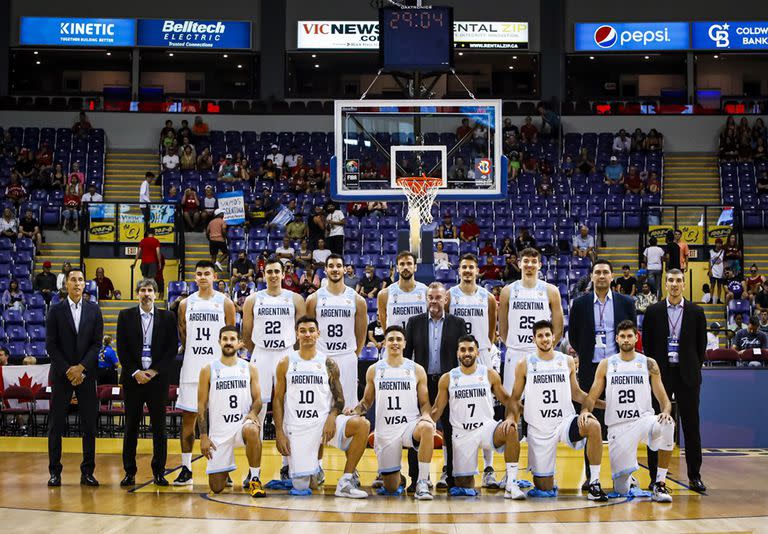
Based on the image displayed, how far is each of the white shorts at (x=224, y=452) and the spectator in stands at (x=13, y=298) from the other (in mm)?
11283

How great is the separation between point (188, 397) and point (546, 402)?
3.31 metres

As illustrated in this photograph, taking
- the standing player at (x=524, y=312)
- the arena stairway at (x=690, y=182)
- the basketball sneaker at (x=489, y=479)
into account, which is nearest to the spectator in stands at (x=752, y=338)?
the standing player at (x=524, y=312)

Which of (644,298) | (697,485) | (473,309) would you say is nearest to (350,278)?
(644,298)

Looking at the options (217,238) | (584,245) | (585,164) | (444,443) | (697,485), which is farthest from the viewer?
(585,164)

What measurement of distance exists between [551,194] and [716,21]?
9225 mm

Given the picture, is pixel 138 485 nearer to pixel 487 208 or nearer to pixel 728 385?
pixel 728 385

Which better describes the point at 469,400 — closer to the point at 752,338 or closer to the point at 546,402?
the point at 546,402

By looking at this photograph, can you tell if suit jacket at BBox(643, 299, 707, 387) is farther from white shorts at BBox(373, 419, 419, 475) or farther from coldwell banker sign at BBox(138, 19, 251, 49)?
coldwell banker sign at BBox(138, 19, 251, 49)

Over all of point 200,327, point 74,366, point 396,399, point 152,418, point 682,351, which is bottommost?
point 152,418

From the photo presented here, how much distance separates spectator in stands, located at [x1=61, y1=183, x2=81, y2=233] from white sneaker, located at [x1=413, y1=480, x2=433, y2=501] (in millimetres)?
Result: 15992

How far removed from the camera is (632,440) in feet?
28.3

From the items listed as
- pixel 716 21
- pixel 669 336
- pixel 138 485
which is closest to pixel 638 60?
pixel 716 21

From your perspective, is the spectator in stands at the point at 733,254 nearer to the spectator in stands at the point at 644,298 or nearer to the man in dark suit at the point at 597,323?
the spectator in stands at the point at 644,298

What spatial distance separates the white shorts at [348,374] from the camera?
31.7 ft
